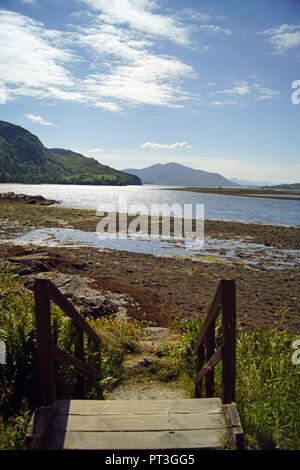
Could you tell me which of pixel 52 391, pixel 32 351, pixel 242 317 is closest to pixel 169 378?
pixel 32 351

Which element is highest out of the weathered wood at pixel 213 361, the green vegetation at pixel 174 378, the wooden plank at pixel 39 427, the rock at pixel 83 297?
the weathered wood at pixel 213 361

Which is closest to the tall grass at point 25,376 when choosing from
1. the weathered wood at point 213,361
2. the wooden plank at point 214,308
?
the weathered wood at point 213,361

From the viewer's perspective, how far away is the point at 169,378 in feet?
22.5

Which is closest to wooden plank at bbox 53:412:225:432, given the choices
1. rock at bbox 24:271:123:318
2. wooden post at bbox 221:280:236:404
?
wooden post at bbox 221:280:236:404

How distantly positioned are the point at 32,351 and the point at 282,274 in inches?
756

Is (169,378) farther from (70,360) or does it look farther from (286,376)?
(70,360)

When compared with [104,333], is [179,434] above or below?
above

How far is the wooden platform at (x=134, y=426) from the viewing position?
327cm

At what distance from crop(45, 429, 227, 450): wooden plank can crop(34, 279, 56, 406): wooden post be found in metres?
0.49

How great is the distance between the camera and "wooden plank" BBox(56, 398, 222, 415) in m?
3.72

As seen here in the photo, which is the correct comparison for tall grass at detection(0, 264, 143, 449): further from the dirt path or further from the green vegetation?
the dirt path

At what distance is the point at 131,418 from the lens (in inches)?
144

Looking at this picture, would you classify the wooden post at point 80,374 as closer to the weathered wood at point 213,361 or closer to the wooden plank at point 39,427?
the wooden plank at point 39,427
